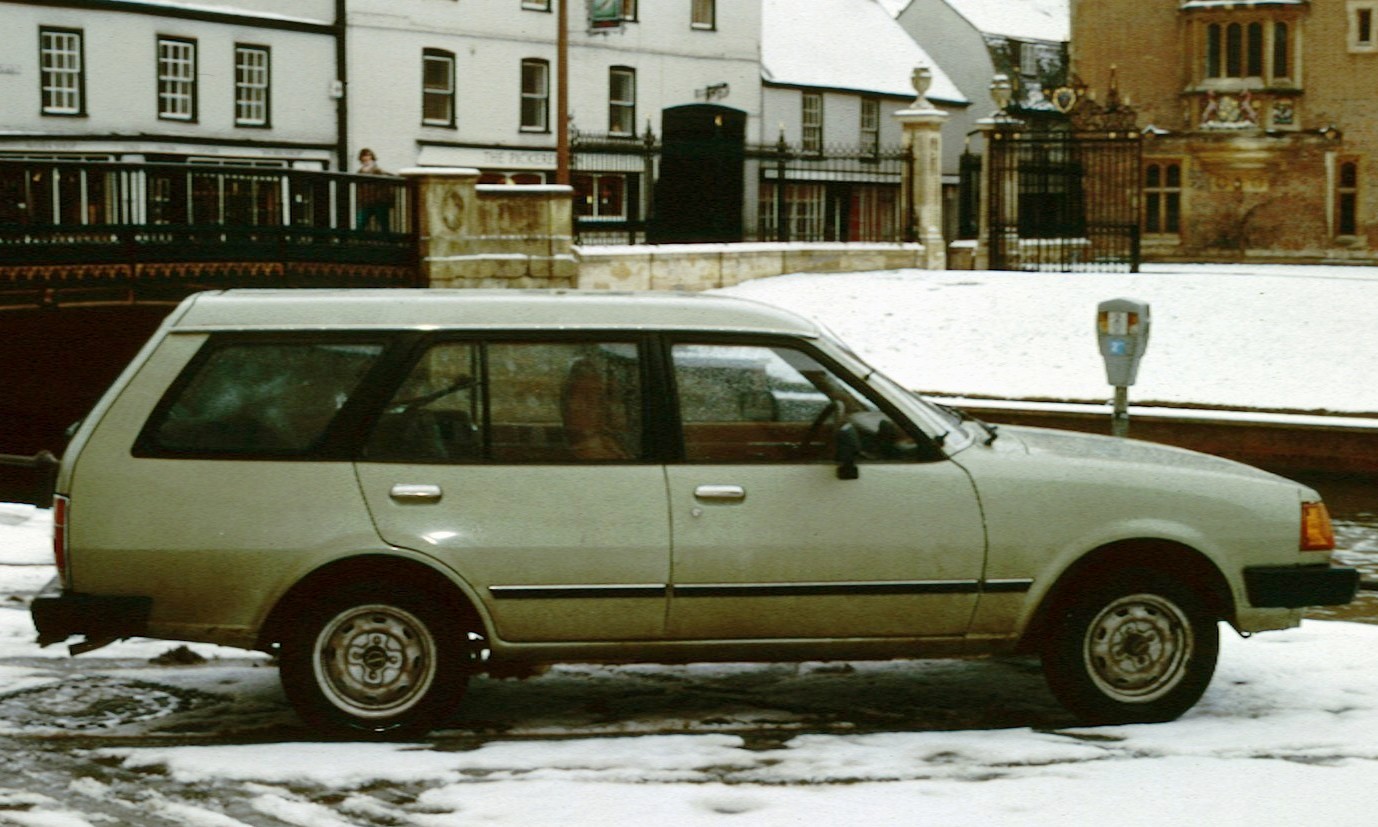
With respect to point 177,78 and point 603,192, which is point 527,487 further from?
point 603,192

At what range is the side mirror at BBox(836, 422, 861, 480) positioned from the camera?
698 cm

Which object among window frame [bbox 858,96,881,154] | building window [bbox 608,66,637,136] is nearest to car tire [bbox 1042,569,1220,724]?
building window [bbox 608,66,637,136]

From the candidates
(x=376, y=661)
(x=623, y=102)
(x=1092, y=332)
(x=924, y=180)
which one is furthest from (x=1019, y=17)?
(x=376, y=661)

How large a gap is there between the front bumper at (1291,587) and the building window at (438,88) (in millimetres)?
36925

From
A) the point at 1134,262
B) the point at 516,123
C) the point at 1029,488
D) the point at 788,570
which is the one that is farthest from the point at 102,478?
the point at 516,123

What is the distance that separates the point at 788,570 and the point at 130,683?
2.79 metres

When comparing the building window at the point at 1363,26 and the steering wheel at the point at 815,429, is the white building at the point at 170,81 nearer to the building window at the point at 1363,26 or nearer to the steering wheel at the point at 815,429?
the building window at the point at 1363,26

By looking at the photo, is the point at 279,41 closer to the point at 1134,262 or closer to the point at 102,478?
the point at 1134,262

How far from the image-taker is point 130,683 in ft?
25.9

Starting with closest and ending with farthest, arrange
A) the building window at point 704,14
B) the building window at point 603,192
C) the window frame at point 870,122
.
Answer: the building window at point 603,192
the building window at point 704,14
the window frame at point 870,122

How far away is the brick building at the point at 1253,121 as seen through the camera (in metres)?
44.6

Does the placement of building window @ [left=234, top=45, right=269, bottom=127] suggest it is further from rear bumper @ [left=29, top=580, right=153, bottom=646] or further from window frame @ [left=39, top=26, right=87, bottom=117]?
rear bumper @ [left=29, top=580, right=153, bottom=646]

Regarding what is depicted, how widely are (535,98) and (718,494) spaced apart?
39.2m

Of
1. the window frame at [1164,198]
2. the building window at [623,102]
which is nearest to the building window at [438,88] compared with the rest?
the building window at [623,102]
